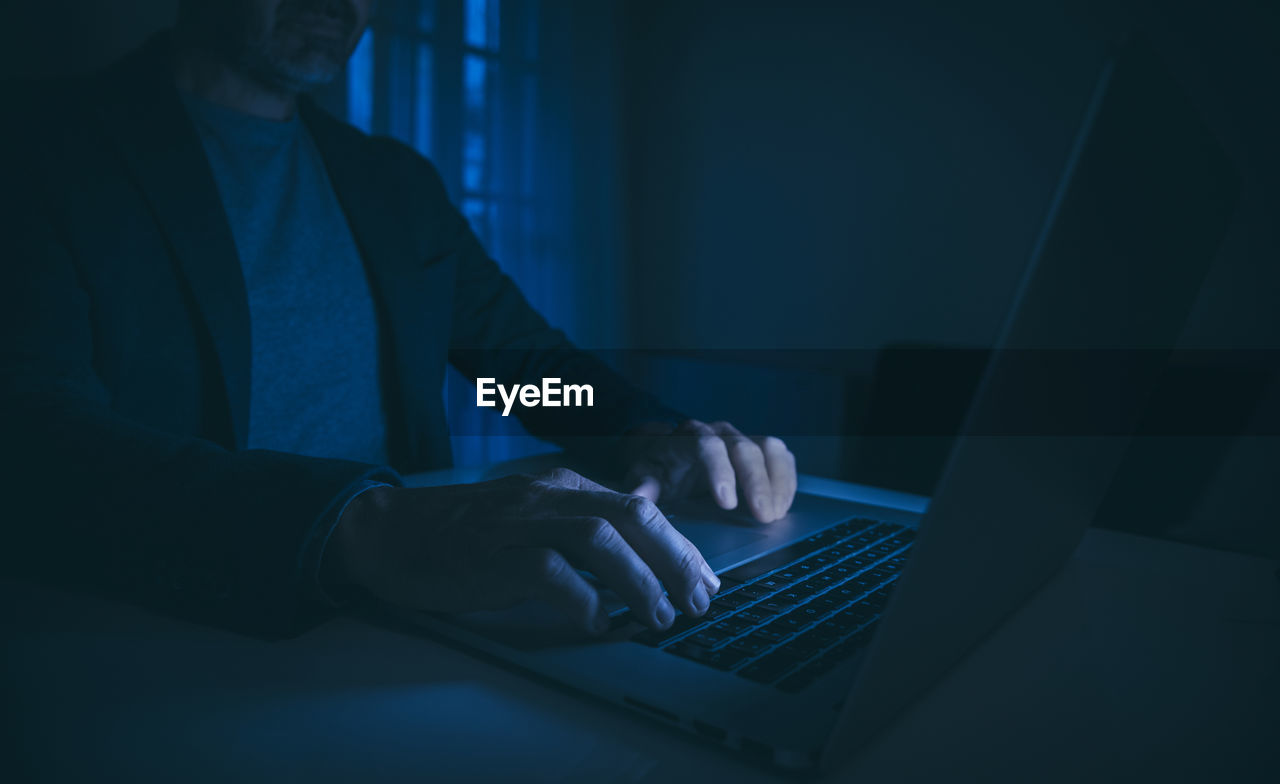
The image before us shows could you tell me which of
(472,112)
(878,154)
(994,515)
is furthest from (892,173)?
(994,515)

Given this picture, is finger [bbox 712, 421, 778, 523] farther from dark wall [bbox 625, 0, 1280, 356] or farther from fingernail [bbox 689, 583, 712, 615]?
dark wall [bbox 625, 0, 1280, 356]

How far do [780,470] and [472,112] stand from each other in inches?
96.3

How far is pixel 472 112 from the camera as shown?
9.27 feet

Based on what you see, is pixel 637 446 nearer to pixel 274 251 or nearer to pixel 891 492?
pixel 891 492

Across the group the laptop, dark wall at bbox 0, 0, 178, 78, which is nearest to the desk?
the laptop

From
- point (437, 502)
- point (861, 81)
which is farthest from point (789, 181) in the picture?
point (437, 502)

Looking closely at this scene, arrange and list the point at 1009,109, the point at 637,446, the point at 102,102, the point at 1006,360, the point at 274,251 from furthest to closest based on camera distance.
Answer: the point at 1009,109 → the point at 274,251 → the point at 102,102 → the point at 637,446 → the point at 1006,360

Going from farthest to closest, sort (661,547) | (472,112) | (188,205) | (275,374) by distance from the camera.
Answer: (472,112), (275,374), (188,205), (661,547)

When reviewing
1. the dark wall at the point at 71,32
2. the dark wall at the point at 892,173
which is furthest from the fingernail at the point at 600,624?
the dark wall at the point at 892,173

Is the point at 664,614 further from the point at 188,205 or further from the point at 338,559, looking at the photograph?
the point at 188,205

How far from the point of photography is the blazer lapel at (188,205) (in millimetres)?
1041

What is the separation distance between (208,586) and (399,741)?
0.68 ft

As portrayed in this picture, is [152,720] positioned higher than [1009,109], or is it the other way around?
[1009,109]

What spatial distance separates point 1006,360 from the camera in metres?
0.30
